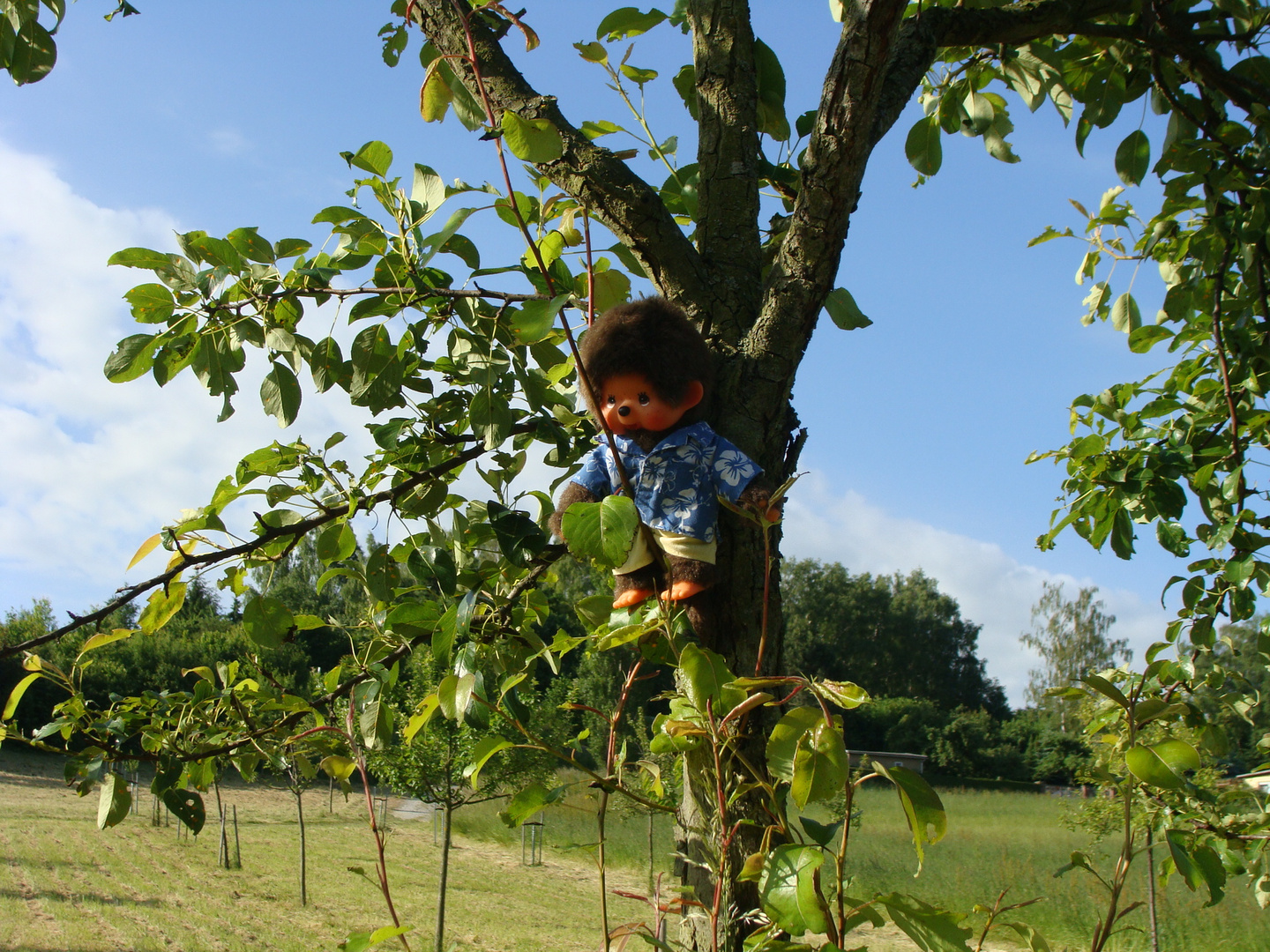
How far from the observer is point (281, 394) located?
4.03 ft

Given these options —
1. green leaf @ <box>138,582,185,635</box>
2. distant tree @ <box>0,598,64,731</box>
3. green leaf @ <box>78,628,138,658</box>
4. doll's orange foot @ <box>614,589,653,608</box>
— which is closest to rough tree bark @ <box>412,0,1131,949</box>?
doll's orange foot @ <box>614,589,653,608</box>

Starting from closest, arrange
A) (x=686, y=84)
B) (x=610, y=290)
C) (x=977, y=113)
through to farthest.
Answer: (x=610, y=290), (x=686, y=84), (x=977, y=113)

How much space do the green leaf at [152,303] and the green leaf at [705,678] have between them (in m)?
0.87

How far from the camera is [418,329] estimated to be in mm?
1187

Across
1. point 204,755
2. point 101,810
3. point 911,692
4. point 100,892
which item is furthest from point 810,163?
point 911,692

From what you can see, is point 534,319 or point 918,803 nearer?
point 918,803

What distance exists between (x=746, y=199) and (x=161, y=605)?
0.99 metres

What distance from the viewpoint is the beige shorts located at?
42.1 inches

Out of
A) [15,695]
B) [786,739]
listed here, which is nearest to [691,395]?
[786,739]

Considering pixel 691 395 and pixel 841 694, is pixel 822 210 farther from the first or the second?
pixel 841 694

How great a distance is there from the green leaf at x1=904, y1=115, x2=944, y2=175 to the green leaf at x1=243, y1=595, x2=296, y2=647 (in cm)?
145

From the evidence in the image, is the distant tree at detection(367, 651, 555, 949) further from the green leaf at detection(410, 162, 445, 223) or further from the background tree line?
the green leaf at detection(410, 162, 445, 223)

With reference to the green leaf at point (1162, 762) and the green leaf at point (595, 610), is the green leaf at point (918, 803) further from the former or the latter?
the green leaf at point (595, 610)

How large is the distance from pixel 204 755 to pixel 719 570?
0.95 meters
